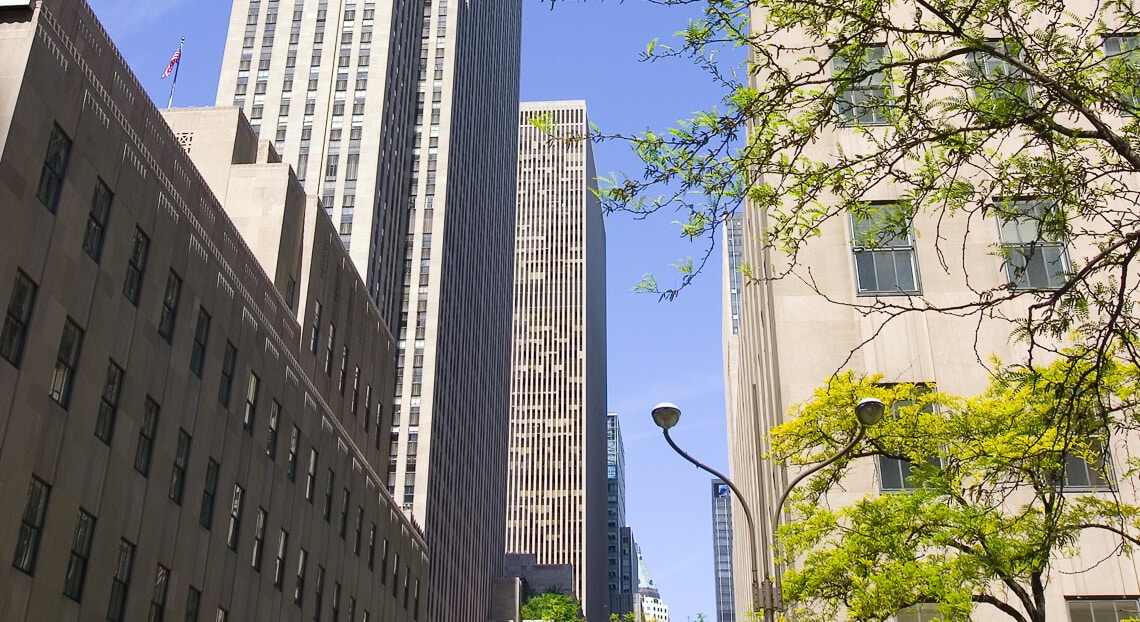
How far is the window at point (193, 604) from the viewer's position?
1144 inches

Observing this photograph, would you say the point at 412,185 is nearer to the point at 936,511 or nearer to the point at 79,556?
the point at 79,556

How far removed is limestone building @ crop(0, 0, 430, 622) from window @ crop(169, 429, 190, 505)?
6cm

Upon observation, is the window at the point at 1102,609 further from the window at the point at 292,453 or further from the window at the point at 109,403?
the window at the point at 292,453

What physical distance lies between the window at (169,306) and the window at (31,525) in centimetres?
640

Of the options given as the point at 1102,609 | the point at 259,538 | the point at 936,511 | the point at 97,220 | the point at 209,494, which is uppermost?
the point at 97,220

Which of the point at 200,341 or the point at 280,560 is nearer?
the point at 200,341

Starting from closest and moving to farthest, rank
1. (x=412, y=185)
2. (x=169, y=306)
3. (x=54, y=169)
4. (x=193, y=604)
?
1. (x=54, y=169)
2. (x=169, y=306)
3. (x=193, y=604)
4. (x=412, y=185)

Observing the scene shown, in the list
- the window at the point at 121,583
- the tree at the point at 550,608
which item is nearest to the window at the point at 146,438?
the window at the point at 121,583

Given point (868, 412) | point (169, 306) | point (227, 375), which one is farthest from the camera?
point (227, 375)

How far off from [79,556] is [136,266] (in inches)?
298

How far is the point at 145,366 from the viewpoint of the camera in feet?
87.8

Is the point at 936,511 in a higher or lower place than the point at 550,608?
lower

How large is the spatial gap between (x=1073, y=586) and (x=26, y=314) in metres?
26.7

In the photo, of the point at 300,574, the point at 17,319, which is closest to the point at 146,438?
the point at 17,319
